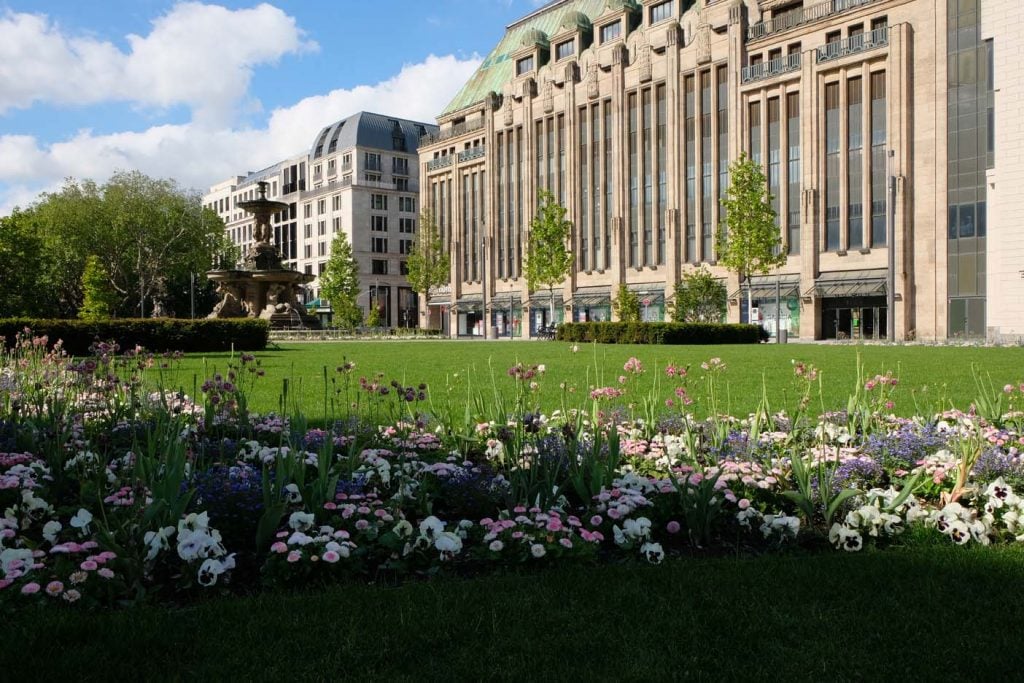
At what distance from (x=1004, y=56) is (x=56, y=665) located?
38.4 metres

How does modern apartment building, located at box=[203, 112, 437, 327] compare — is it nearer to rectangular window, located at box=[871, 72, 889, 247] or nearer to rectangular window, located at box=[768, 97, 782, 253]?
rectangular window, located at box=[768, 97, 782, 253]

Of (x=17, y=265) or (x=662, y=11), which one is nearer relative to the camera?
(x=17, y=265)

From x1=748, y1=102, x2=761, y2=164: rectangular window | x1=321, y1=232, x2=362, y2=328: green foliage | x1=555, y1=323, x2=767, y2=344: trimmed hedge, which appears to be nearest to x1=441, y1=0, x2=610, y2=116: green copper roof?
x1=321, y1=232, x2=362, y2=328: green foliage

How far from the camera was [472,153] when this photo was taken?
7606cm

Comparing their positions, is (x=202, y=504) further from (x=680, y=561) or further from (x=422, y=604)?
(x=680, y=561)

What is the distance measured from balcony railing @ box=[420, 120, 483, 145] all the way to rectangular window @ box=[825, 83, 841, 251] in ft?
119

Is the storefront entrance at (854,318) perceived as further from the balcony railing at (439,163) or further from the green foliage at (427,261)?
the balcony railing at (439,163)

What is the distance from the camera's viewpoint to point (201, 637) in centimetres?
300

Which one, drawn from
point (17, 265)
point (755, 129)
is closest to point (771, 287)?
point (755, 129)

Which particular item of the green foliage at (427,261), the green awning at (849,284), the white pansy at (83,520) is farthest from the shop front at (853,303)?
the white pansy at (83,520)

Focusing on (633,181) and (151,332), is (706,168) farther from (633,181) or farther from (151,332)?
(151,332)

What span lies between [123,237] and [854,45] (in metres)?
58.8

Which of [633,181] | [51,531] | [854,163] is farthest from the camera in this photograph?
[633,181]

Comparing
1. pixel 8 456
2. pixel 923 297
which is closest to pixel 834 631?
pixel 8 456
